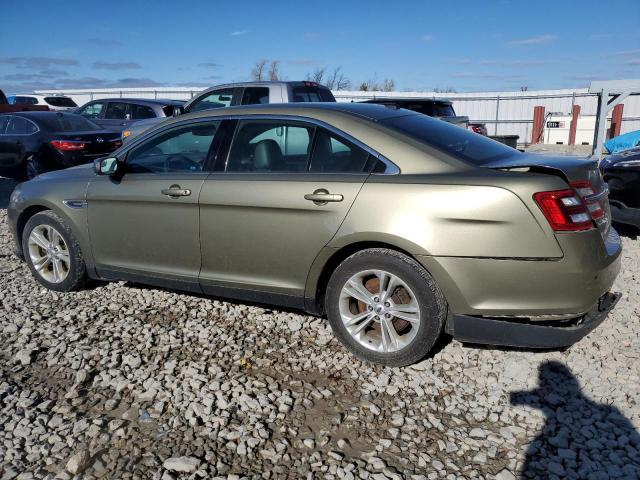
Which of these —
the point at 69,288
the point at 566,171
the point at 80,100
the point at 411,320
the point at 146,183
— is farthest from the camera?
the point at 80,100

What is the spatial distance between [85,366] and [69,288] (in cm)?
150

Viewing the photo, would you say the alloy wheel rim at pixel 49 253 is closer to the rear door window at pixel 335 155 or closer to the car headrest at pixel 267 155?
the car headrest at pixel 267 155

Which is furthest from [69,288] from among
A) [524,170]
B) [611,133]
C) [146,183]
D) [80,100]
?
[80,100]

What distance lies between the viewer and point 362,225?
11.1 ft

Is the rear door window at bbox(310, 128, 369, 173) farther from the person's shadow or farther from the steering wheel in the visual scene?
the person's shadow

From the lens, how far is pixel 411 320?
11.1 feet

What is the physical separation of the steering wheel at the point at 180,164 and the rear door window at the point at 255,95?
5704 mm

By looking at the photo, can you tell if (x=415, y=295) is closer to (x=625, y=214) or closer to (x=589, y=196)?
(x=589, y=196)

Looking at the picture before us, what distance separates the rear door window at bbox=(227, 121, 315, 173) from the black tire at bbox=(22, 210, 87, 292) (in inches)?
67.9

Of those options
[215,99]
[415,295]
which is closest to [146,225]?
[415,295]

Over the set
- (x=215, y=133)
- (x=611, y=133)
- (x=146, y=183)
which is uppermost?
(x=215, y=133)

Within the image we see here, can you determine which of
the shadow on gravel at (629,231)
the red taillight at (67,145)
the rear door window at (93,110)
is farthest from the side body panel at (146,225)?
the rear door window at (93,110)

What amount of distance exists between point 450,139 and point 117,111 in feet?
39.8

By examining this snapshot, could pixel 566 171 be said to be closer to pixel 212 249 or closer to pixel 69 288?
pixel 212 249
